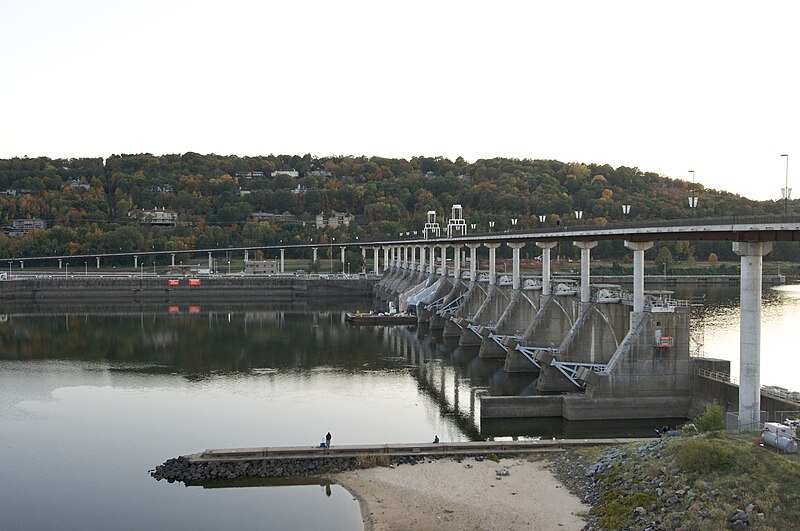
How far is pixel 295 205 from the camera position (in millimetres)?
189000

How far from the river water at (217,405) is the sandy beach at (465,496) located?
0.92 metres

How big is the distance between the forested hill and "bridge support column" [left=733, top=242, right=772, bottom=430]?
9255 cm

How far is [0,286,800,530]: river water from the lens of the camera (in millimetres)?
24391

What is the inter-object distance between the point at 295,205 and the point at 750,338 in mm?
167963

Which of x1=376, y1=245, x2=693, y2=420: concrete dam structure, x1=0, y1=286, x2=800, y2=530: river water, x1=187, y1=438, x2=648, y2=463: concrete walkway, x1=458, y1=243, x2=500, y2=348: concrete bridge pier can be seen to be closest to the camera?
x1=0, y1=286, x2=800, y2=530: river water

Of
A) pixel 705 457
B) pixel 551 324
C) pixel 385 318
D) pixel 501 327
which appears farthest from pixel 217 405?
pixel 385 318

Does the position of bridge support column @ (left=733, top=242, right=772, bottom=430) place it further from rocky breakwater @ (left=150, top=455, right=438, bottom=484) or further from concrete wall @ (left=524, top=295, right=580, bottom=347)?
concrete wall @ (left=524, top=295, right=580, bottom=347)

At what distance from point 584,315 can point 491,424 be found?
8.03 metres

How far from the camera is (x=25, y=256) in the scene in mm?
136375

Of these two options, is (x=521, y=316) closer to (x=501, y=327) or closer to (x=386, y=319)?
(x=501, y=327)

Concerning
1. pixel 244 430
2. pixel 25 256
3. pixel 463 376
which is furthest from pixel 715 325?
pixel 25 256

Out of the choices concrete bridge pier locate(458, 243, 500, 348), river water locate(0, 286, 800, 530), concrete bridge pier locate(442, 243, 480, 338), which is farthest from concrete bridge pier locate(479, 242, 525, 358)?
concrete bridge pier locate(442, 243, 480, 338)

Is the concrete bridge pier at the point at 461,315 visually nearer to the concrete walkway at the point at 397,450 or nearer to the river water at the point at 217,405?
the river water at the point at 217,405

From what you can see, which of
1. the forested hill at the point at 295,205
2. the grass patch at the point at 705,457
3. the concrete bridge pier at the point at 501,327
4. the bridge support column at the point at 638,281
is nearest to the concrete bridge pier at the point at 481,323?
the concrete bridge pier at the point at 501,327
